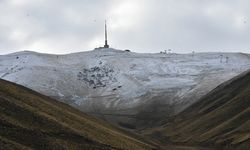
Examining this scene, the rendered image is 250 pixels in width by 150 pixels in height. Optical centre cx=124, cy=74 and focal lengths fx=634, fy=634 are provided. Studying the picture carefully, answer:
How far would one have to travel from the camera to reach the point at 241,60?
179 metres

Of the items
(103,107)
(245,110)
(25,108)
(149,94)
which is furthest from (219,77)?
(25,108)

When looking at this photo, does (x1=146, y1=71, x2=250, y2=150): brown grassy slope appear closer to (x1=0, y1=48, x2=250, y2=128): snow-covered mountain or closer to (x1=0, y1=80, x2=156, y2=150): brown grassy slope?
(x1=0, y1=80, x2=156, y2=150): brown grassy slope

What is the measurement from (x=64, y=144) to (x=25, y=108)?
6.42m

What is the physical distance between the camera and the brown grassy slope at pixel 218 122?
72.0m

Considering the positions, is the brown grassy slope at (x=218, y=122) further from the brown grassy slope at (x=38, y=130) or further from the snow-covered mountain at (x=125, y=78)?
the snow-covered mountain at (x=125, y=78)

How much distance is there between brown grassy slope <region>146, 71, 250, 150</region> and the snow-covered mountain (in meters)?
18.9

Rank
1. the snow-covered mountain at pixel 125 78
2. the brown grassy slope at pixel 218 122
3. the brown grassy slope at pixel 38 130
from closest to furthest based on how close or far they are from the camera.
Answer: the brown grassy slope at pixel 38 130 → the brown grassy slope at pixel 218 122 → the snow-covered mountain at pixel 125 78

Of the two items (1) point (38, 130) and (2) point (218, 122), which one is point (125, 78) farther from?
(1) point (38, 130)

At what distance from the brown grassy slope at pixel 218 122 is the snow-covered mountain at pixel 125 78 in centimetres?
1892

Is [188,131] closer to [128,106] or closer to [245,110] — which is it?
[245,110]

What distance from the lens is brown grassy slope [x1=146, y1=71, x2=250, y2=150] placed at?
72.0 m

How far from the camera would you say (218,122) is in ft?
295

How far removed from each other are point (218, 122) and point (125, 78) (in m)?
83.2

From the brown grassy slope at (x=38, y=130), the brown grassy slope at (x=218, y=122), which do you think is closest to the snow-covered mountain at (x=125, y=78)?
the brown grassy slope at (x=218, y=122)
